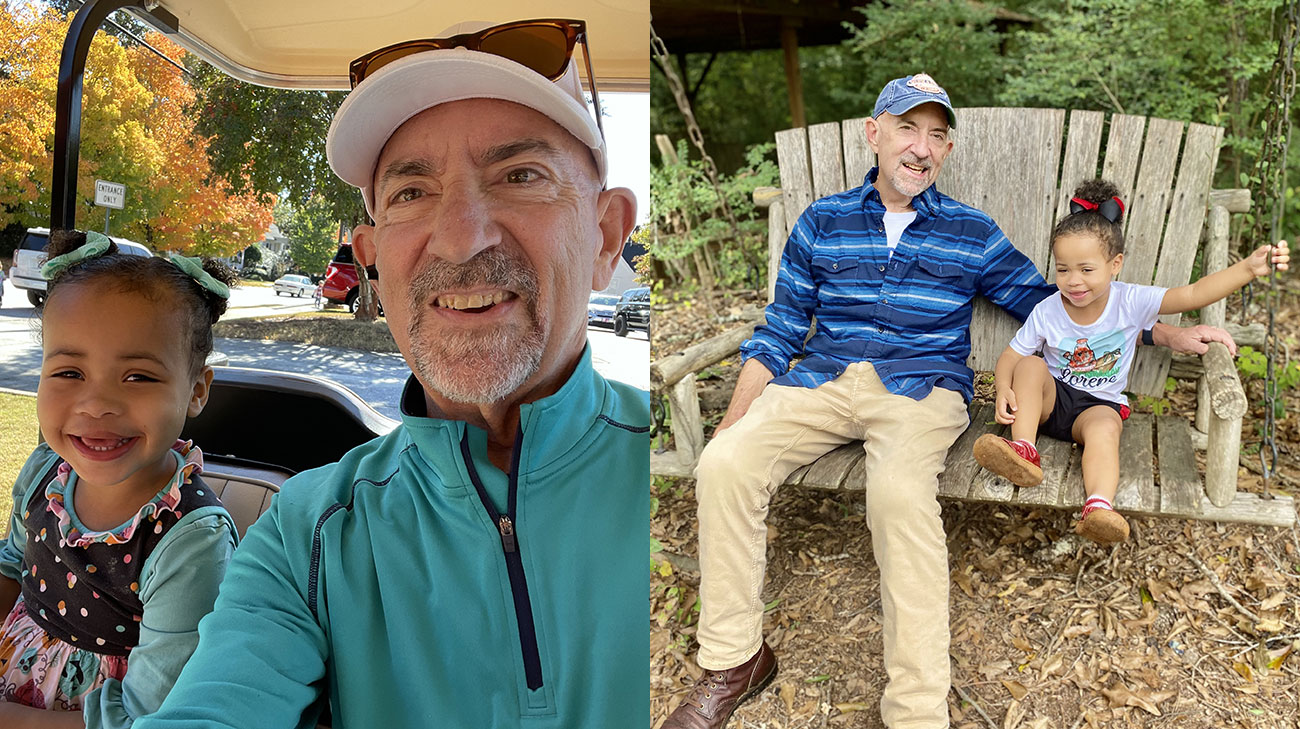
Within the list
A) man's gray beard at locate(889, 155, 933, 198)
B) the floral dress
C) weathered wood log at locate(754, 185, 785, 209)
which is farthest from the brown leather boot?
the floral dress

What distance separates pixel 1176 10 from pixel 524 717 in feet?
9.24

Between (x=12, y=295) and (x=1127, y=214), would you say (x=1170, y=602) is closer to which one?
(x=1127, y=214)

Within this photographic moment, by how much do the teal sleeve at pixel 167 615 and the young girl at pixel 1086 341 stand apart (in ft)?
4.70

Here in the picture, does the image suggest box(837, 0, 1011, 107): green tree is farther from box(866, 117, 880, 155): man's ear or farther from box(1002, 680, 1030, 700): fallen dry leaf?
box(1002, 680, 1030, 700): fallen dry leaf

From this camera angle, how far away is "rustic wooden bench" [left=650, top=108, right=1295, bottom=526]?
6.55 feet

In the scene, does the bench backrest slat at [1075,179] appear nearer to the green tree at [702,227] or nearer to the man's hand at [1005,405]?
the man's hand at [1005,405]

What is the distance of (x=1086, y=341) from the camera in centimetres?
203

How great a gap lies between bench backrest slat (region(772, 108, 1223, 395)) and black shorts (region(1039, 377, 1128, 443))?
0.29 metres

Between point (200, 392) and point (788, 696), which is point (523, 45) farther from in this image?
point (788, 696)

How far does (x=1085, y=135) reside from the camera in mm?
2180

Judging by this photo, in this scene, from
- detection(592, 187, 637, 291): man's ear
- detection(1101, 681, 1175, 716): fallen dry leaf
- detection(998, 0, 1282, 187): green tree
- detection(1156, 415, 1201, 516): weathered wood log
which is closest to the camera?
detection(592, 187, 637, 291): man's ear

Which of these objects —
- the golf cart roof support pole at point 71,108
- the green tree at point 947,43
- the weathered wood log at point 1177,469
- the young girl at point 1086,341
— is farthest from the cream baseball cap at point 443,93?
the green tree at point 947,43

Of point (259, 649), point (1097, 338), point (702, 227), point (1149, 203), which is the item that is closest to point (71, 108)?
point (259, 649)

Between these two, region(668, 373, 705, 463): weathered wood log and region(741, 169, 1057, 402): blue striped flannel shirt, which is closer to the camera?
region(741, 169, 1057, 402): blue striped flannel shirt
